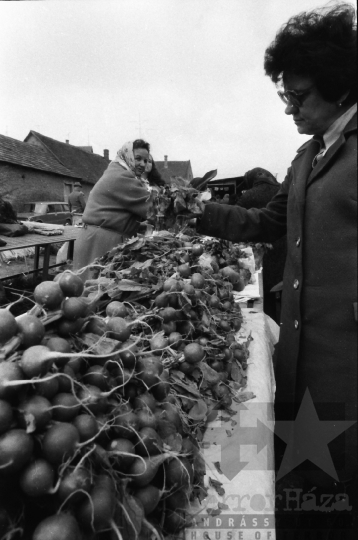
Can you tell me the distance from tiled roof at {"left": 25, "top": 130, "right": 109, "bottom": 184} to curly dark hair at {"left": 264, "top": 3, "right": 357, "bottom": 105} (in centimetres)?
2474

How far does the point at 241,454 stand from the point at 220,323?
2.50 ft

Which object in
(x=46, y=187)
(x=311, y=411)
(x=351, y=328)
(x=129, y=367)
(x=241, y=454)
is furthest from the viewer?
(x=46, y=187)

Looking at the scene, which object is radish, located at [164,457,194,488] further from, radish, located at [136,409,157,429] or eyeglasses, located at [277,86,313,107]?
eyeglasses, located at [277,86,313,107]

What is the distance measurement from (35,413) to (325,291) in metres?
1.20

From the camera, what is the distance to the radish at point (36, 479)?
0.79 metres

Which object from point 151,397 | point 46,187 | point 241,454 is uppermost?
point 46,187

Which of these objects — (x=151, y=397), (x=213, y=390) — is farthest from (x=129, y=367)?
(x=213, y=390)

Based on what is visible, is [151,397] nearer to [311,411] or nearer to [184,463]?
[184,463]

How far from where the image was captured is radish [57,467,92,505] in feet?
2.60

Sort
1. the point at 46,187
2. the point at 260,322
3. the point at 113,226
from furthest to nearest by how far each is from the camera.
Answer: the point at 46,187 → the point at 113,226 → the point at 260,322

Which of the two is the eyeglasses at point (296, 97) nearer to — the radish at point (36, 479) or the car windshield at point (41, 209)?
the radish at point (36, 479)

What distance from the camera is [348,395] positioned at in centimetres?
160

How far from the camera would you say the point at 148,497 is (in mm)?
936

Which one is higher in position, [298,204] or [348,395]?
[298,204]
